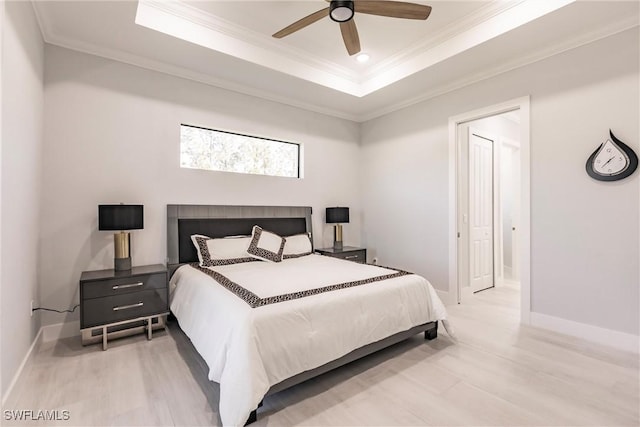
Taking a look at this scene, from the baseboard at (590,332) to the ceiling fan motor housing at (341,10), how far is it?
3366 millimetres

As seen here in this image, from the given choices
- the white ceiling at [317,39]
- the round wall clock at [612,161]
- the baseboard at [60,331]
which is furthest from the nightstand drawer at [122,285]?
the round wall clock at [612,161]

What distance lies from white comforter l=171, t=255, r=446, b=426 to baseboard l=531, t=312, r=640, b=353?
1244mm

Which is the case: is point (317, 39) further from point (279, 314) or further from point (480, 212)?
point (480, 212)

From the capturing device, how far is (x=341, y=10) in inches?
88.4

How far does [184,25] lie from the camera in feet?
9.62

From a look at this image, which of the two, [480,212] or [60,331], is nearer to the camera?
[60,331]

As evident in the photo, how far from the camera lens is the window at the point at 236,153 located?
147 inches

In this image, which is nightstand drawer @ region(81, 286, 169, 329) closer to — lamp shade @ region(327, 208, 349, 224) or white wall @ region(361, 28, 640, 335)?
lamp shade @ region(327, 208, 349, 224)

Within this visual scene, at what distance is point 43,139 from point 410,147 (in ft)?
13.9

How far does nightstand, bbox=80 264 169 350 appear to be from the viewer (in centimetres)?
258

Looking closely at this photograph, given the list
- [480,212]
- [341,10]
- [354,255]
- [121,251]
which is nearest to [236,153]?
[121,251]

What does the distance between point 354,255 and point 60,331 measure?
11.2 ft

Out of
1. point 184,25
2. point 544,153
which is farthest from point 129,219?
point 544,153

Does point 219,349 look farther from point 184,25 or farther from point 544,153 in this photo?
point 544,153
